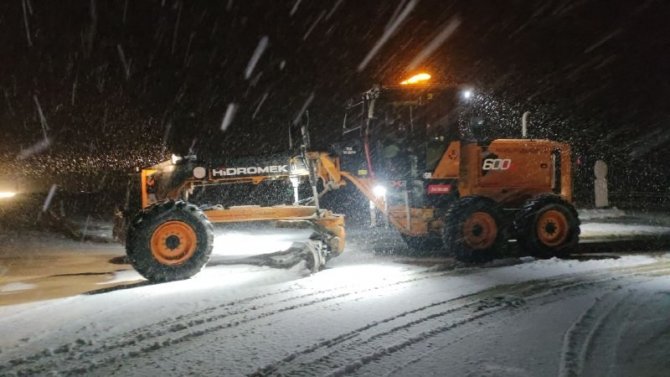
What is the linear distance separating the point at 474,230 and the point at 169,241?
5045 millimetres

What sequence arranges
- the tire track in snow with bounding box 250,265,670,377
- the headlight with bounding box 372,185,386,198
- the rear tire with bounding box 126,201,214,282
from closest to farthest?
the tire track in snow with bounding box 250,265,670,377, the rear tire with bounding box 126,201,214,282, the headlight with bounding box 372,185,386,198

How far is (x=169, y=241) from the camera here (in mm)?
7617

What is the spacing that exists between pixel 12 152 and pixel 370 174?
33.6m

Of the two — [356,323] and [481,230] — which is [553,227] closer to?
[481,230]

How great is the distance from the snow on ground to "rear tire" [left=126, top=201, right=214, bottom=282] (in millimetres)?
240

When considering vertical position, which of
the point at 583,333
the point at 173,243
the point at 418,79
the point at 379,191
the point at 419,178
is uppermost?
the point at 418,79

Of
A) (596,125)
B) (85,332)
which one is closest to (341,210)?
(85,332)

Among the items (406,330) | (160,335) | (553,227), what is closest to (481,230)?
(553,227)

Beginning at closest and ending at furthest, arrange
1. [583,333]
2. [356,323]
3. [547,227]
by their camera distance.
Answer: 1. [583,333]
2. [356,323]
3. [547,227]

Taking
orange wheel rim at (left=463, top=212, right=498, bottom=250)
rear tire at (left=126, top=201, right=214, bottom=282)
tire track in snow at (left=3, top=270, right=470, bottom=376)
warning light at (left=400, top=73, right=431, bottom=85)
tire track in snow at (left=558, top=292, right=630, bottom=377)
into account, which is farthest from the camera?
warning light at (left=400, top=73, right=431, bottom=85)

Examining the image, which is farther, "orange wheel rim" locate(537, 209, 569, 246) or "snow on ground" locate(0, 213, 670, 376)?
"orange wheel rim" locate(537, 209, 569, 246)

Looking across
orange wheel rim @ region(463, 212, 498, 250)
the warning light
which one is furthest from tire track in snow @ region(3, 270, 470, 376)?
the warning light

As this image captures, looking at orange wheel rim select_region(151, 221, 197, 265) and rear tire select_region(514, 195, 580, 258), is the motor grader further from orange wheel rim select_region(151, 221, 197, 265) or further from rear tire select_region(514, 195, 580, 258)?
orange wheel rim select_region(151, 221, 197, 265)

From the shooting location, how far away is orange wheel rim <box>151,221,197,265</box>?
757cm
